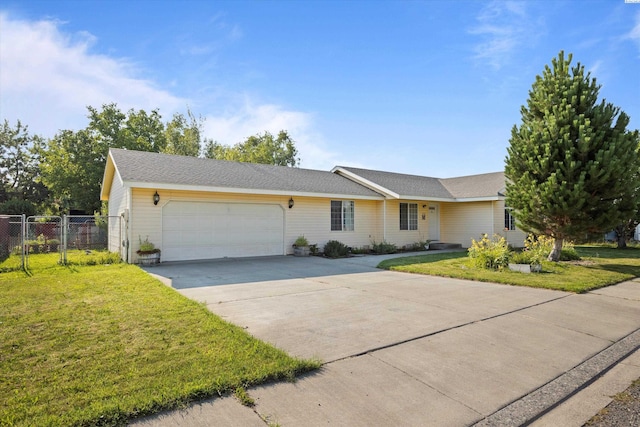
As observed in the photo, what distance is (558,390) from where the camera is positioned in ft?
10.2

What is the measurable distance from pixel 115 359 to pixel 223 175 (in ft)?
33.7

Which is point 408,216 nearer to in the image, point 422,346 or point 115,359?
point 422,346

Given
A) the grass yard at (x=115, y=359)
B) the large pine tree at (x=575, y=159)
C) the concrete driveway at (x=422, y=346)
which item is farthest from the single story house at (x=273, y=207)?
the large pine tree at (x=575, y=159)

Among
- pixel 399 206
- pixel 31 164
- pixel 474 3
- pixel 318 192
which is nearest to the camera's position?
pixel 474 3

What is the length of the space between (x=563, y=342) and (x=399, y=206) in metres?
12.8

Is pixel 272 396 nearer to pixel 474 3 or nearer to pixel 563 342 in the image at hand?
pixel 563 342

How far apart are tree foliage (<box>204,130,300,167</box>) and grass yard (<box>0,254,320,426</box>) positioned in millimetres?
31946

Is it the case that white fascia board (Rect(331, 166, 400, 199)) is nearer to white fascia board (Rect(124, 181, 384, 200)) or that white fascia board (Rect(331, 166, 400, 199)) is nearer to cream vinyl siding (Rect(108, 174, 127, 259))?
white fascia board (Rect(124, 181, 384, 200))

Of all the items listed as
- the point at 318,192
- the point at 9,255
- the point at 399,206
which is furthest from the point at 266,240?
the point at 9,255

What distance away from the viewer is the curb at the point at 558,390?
2656mm

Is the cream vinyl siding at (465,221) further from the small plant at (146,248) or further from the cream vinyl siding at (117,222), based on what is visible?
the cream vinyl siding at (117,222)

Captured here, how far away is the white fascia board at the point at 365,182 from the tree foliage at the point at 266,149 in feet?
63.7

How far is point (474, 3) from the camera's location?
924cm

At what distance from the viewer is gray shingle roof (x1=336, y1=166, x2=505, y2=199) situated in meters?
16.7
